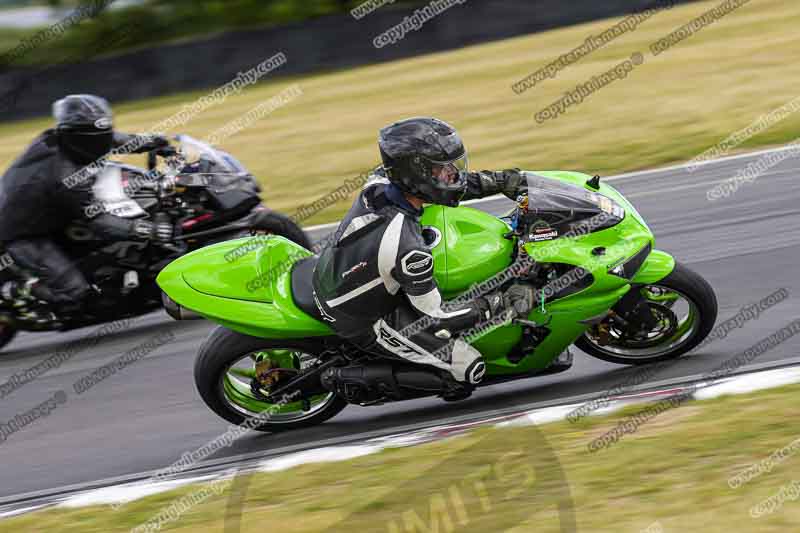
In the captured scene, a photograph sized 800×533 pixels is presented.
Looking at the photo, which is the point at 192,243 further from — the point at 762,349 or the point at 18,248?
the point at 762,349

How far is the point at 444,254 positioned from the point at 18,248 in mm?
4057

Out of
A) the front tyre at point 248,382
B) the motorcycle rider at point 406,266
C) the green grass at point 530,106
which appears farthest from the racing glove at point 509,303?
the green grass at point 530,106

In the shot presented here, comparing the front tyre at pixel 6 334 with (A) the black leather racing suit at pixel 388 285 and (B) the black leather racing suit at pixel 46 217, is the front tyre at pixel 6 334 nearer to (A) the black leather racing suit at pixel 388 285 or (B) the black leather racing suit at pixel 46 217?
(B) the black leather racing suit at pixel 46 217

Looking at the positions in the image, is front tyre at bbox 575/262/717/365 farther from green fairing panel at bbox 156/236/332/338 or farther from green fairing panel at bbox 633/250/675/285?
green fairing panel at bbox 156/236/332/338

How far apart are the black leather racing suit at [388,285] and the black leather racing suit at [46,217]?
316 cm

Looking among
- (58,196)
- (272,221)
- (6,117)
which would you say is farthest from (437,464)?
(6,117)

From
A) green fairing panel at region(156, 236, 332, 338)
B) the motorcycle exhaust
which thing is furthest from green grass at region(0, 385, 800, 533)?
the motorcycle exhaust

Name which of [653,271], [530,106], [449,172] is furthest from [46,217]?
[530,106]

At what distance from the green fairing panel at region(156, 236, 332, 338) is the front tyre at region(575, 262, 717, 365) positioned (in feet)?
5.18

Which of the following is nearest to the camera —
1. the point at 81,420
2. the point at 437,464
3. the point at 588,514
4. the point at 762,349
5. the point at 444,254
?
the point at 588,514

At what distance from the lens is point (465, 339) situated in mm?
5664

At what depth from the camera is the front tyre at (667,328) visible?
577cm

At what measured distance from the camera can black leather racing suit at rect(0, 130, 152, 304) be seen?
318 inches

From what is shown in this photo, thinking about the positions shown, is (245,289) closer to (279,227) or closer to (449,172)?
(449,172)
